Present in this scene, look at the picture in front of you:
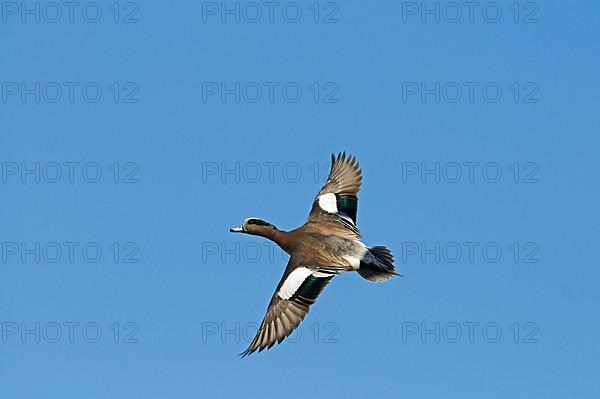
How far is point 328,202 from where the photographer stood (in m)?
19.8

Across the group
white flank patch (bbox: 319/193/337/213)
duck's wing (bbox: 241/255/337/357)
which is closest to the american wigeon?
duck's wing (bbox: 241/255/337/357)

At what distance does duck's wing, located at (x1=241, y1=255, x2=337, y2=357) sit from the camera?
16984 millimetres

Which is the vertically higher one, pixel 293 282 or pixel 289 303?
pixel 293 282

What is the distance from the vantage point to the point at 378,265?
57.4ft

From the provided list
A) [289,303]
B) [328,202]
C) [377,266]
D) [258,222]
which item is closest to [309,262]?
[289,303]

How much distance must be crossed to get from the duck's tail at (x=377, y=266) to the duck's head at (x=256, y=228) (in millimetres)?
1844

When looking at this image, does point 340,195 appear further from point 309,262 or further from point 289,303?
point 289,303

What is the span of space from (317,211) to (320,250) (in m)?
1.89

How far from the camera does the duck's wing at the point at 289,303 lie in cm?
1698

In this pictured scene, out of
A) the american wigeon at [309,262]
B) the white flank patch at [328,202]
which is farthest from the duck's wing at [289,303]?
the white flank patch at [328,202]

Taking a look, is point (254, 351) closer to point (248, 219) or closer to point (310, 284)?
point (310, 284)

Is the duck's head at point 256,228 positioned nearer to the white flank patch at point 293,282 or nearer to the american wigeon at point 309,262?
the american wigeon at point 309,262

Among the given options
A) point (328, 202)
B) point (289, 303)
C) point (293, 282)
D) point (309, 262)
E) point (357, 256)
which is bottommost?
point (289, 303)

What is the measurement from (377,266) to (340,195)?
114 inches
